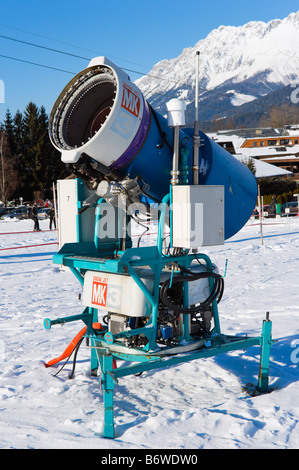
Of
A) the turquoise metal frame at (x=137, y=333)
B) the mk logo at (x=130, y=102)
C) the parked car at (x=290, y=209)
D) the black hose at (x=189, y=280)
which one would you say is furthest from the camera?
the parked car at (x=290, y=209)

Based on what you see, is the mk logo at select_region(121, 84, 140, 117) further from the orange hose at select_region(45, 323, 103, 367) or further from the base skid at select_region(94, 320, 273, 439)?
the orange hose at select_region(45, 323, 103, 367)

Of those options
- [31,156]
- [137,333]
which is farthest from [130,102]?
[31,156]

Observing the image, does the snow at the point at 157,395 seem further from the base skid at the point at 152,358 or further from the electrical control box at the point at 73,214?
the electrical control box at the point at 73,214

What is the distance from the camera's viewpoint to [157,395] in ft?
15.1

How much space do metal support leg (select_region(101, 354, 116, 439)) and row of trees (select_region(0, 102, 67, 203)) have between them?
5402 cm

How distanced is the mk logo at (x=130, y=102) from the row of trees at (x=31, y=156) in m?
53.5

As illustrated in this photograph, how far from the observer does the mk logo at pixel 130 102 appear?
3.87m

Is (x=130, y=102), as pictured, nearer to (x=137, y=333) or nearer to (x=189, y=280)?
(x=189, y=280)

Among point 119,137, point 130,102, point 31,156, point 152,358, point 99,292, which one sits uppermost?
point 31,156

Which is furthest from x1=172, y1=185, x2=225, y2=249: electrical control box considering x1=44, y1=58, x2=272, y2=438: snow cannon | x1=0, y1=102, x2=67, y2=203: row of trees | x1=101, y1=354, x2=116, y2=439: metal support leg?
x1=0, y1=102, x2=67, y2=203: row of trees

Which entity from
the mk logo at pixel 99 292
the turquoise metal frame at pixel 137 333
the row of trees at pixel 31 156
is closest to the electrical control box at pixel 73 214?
the turquoise metal frame at pixel 137 333

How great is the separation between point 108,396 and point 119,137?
204 cm

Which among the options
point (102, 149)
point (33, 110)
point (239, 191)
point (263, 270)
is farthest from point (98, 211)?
point (33, 110)
